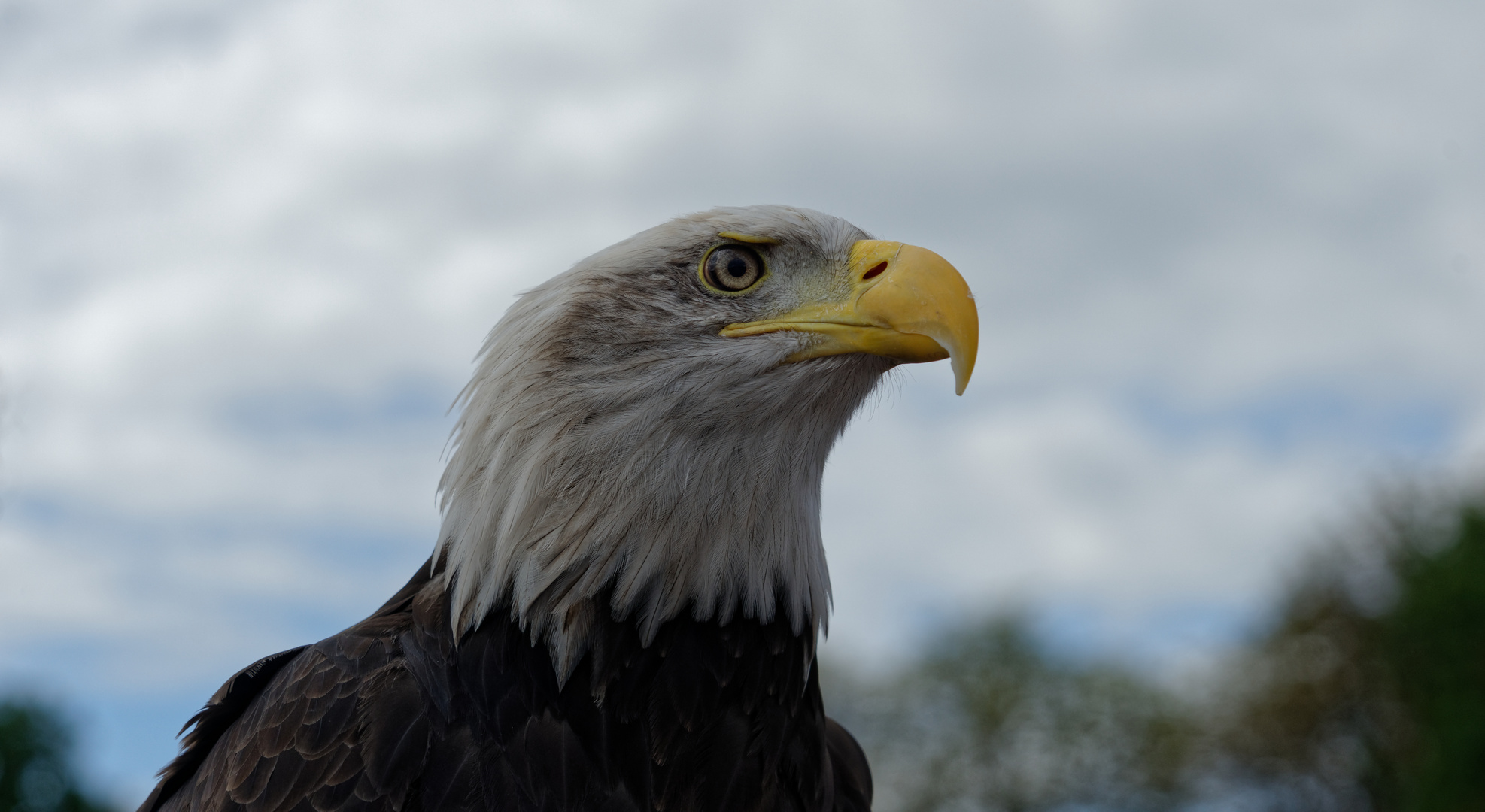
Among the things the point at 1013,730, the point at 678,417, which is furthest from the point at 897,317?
the point at 1013,730

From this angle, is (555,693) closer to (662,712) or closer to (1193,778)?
(662,712)

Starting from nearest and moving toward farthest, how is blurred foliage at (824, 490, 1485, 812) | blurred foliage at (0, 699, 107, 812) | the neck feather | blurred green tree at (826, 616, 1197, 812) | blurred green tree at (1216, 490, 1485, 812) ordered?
the neck feather → blurred foliage at (824, 490, 1485, 812) → blurred foliage at (0, 699, 107, 812) → blurred green tree at (1216, 490, 1485, 812) → blurred green tree at (826, 616, 1197, 812)

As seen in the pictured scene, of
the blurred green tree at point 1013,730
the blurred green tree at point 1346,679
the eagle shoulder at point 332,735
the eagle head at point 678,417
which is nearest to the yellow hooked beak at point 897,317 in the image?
the eagle head at point 678,417

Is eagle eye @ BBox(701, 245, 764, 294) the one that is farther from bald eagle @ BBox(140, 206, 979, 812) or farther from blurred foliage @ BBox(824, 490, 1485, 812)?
blurred foliage @ BBox(824, 490, 1485, 812)

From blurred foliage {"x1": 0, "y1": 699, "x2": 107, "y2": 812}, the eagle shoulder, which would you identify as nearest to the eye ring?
the eagle shoulder

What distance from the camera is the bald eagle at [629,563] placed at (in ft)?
10.8

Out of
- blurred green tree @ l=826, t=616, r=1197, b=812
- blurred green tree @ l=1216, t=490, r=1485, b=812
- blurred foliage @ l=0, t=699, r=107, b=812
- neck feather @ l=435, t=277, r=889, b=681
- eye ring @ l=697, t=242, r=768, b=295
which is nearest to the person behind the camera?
neck feather @ l=435, t=277, r=889, b=681

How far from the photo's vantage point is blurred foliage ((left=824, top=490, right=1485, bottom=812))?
31.5 metres

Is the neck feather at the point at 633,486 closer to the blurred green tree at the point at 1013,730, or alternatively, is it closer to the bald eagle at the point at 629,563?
the bald eagle at the point at 629,563

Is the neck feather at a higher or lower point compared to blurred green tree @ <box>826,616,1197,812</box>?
higher

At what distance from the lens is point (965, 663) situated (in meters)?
54.9

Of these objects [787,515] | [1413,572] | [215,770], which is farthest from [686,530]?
[1413,572]

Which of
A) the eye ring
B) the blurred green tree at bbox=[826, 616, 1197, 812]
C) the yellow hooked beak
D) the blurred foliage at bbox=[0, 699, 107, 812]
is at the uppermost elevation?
the eye ring

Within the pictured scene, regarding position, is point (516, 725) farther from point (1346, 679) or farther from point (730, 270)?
point (1346, 679)
